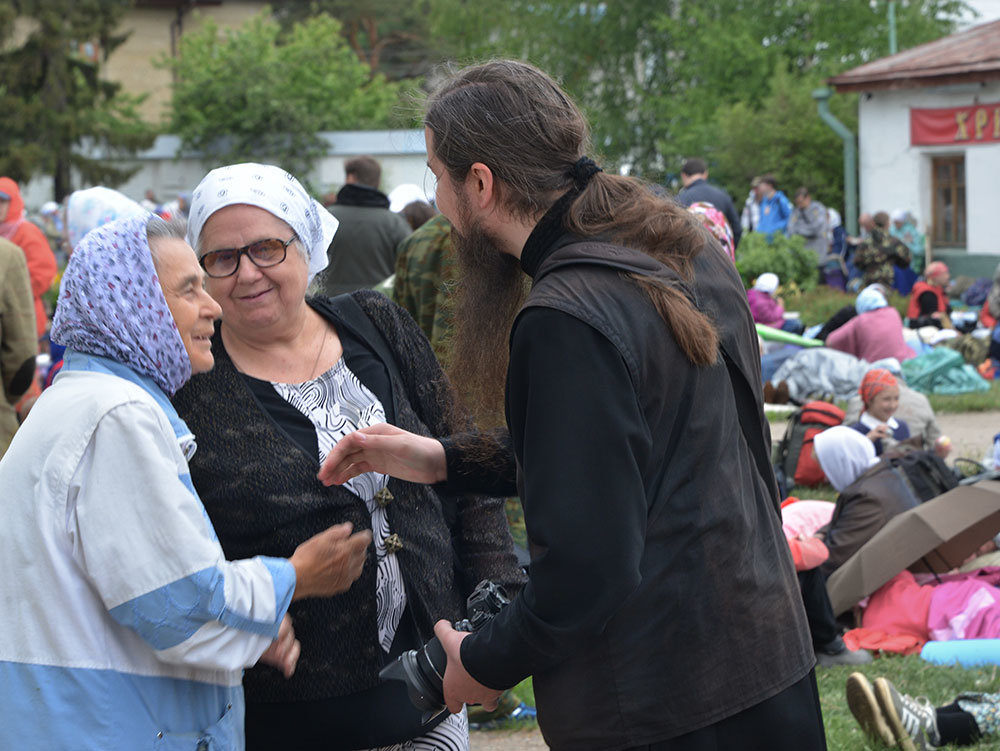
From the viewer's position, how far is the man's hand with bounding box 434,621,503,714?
1.94 m

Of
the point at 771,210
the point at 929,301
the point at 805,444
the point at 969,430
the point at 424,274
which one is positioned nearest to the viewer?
the point at 424,274

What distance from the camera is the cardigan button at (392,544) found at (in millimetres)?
2555

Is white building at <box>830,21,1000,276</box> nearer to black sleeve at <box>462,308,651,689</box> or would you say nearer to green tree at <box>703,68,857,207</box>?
green tree at <box>703,68,857,207</box>

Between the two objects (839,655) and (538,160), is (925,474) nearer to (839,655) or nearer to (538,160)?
(839,655)

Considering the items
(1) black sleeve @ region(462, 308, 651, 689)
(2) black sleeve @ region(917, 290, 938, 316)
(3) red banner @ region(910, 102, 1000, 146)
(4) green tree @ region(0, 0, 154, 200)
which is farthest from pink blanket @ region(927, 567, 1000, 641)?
(4) green tree @ region(0, 0, 154, 200)

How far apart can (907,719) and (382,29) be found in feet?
156

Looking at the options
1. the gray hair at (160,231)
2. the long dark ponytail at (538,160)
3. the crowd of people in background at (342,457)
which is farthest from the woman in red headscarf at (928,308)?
the gray hair at (160,231)

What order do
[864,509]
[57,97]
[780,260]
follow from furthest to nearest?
[57,97], [780,260], [864,509]

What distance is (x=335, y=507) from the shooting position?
2.51 metres

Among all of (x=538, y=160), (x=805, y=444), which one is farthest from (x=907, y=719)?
(x=805, y=444)

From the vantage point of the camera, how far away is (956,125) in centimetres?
1994

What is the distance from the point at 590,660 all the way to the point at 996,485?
14.4 ft

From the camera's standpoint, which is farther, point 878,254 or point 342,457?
point 878,254

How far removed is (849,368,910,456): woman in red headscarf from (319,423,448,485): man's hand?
18.6 ft
